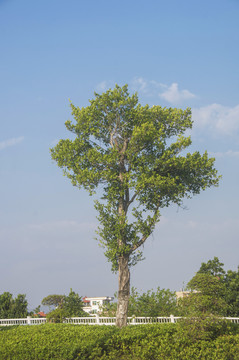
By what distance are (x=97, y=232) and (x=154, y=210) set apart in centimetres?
252

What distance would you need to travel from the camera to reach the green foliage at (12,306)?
24.7 m

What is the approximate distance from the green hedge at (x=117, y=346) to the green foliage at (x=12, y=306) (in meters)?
13.2

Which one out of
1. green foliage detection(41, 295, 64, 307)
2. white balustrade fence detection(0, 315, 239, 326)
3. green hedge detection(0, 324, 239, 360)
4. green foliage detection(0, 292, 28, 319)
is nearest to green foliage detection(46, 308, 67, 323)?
white balustrade fence detection(0, 315, 239, 326)

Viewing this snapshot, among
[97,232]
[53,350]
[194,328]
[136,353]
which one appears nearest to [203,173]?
[97,232]

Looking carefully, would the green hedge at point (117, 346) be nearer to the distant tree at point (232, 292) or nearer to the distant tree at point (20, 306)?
the distant tree at point (232, 292)

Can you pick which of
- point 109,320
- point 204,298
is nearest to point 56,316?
point 109,320

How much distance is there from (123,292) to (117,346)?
323cm

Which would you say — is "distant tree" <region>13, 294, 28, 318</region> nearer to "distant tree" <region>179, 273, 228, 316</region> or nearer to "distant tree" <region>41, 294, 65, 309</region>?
"distant tree" <region>41, 294, 65, 309</region>

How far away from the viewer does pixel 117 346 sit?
1134cm

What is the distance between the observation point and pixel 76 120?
1669cm

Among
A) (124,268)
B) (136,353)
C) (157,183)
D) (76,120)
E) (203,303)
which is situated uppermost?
(76,120)

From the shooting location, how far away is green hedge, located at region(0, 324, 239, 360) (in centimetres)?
1034

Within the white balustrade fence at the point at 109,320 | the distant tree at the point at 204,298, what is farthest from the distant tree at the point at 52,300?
the distant tree at the point at 204,298

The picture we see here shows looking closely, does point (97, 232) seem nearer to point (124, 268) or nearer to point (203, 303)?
point (124, 268)
